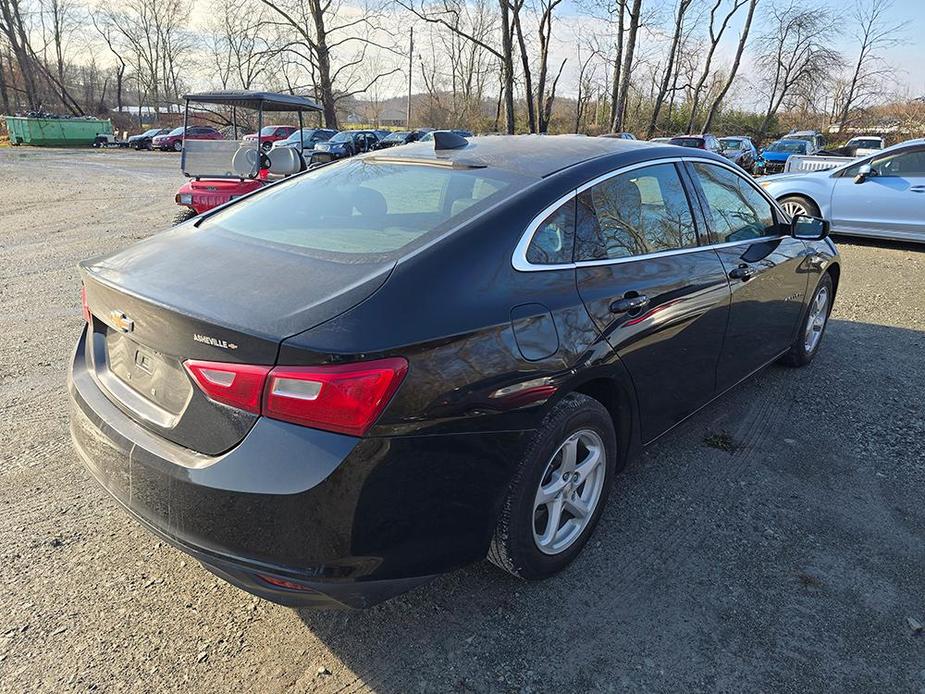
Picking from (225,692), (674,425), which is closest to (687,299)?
(674,425)

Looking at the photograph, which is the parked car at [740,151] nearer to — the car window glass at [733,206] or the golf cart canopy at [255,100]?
the golf cart canopy at [255,100]

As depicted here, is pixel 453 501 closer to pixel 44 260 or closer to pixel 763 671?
pixel 763 671

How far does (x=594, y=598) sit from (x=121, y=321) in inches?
78.9

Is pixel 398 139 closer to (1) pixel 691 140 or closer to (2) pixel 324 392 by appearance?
(1) pixel 691 140

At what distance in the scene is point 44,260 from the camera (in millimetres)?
7484

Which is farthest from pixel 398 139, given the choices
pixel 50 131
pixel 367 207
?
pixel 367 207

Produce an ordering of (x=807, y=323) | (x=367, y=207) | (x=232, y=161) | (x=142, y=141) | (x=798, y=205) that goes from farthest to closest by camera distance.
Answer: (x=142, y=141) < (x=798, y=205) < (x=232, y=161) < (x=807, y=323) < (x=367, y=207)

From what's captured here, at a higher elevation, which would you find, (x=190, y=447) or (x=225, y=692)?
(x=190, y=447)

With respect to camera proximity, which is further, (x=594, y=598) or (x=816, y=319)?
(x=816, y=319)

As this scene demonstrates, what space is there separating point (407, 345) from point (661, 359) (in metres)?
1.47

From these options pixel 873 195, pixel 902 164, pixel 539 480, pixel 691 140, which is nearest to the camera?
pixel 539 480

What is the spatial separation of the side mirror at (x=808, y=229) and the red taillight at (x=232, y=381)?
3.56m

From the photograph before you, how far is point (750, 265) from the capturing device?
3.57 meters

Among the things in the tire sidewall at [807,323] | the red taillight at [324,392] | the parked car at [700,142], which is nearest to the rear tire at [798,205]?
the tire sidewall at [807,323]
